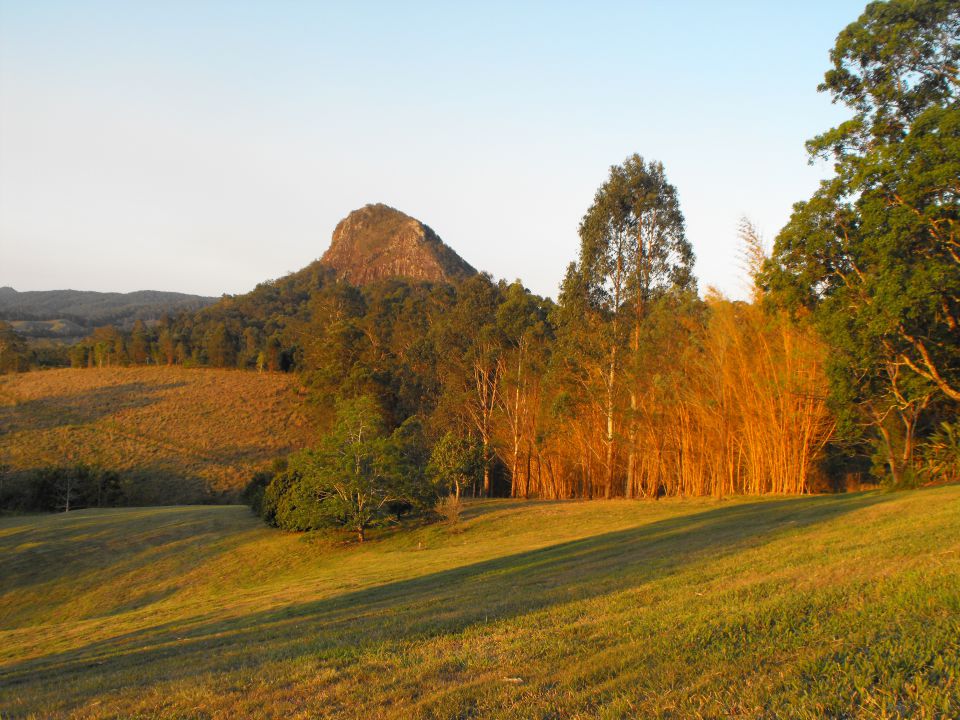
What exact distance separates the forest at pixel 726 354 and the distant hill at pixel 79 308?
9188 cm

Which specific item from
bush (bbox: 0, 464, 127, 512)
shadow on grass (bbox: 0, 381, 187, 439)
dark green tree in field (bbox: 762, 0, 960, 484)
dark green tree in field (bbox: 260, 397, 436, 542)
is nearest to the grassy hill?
dark green tree in field (bbox: 762, 0, 960, 484)

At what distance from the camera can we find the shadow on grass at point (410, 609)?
6066 millimetres

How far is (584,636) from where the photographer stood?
5066mm

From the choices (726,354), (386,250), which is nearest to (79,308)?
(386,250)

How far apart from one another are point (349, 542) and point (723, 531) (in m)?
12.0

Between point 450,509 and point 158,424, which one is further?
point 158,424

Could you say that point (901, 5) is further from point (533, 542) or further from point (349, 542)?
point (349, 542)

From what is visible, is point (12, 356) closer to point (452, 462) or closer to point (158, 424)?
point (158, 424)

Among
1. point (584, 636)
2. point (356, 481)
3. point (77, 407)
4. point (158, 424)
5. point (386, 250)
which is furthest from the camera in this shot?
point (386, 250)

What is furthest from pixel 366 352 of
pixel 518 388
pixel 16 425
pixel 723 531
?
pixel 723 531

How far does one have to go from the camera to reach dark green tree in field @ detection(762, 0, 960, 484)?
1320 centimetres

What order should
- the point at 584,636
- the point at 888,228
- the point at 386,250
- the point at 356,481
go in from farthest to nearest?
1. the point at 386,250
2. the point at 356,481
3. the point at 888,228
4. the point at 584,636

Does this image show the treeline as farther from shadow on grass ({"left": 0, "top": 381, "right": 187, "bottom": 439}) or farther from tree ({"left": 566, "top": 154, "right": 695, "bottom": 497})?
shadow on grass ({"left": 0, "top": 381, "right": 187, "bottom": 439})

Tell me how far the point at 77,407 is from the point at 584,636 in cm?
5665
